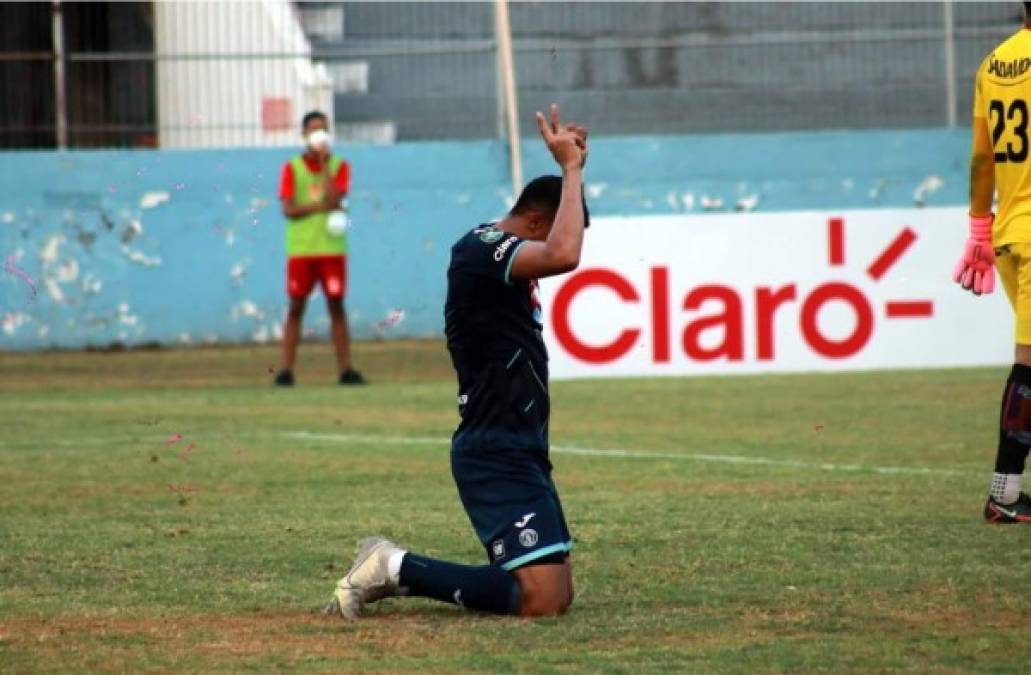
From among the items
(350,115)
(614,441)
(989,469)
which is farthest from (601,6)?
(989,469)

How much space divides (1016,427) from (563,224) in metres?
3.09

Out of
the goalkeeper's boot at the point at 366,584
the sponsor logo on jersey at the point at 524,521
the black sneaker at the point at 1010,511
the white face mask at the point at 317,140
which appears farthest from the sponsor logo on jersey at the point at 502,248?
the white face mask at the point at 317,140

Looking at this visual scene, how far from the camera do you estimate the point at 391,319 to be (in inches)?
902

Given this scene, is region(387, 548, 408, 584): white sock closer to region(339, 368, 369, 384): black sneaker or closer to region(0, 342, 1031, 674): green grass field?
region(0, 342, 1031, 674): green grass field

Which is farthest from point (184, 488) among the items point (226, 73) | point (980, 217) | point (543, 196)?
point (226, 73)

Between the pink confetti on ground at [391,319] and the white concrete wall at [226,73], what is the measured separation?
6.71ft

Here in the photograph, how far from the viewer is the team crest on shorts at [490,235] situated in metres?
7.11

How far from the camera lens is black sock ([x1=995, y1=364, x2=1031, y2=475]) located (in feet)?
30.0

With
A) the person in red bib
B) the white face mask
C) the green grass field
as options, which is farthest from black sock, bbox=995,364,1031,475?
the white face mask

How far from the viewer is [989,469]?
1127 centimetres

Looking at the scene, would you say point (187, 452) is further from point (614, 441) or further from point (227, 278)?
point (227, 278)

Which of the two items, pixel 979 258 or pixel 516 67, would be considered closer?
pixel 979 258

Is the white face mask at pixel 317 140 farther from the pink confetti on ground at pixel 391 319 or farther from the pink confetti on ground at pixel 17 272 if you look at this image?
the pink confetti on ground at pixel 17 272

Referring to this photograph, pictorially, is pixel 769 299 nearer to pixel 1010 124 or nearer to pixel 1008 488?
pixel 1010 124
